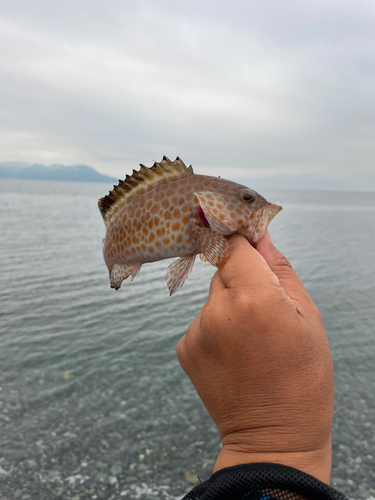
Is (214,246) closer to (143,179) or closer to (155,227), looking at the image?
(155,227)

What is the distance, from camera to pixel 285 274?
8.63ft

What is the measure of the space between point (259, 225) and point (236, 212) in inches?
9.8

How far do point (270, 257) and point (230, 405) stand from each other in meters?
1.19

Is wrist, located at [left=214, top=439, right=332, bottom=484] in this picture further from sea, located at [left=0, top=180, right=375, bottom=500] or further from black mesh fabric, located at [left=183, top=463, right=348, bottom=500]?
sea, located at [left=0, top=180, right=375, bottom=500]

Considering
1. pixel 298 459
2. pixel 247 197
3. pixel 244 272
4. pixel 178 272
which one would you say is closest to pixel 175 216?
pixel 178 272

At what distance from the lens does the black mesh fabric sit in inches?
70.9

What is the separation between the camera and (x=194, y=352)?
2.55 m

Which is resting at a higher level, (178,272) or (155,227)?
(155,227)

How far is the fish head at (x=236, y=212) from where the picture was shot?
9.97ft

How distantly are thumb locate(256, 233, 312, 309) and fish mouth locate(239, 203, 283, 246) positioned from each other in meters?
0.07

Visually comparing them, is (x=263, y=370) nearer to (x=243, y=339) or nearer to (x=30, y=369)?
(x=243, y=339)

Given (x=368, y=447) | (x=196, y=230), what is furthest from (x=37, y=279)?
(x=196, y=230)

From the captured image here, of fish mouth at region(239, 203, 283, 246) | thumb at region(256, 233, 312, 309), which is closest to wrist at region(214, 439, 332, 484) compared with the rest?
thumb at region(256, 233, 312, 309)

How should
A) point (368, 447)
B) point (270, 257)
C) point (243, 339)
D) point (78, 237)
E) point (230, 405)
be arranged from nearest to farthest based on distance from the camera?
point (243, 339)
point (230, 405)
point (270, 257)
point (368, 447)
point (78, 237)
